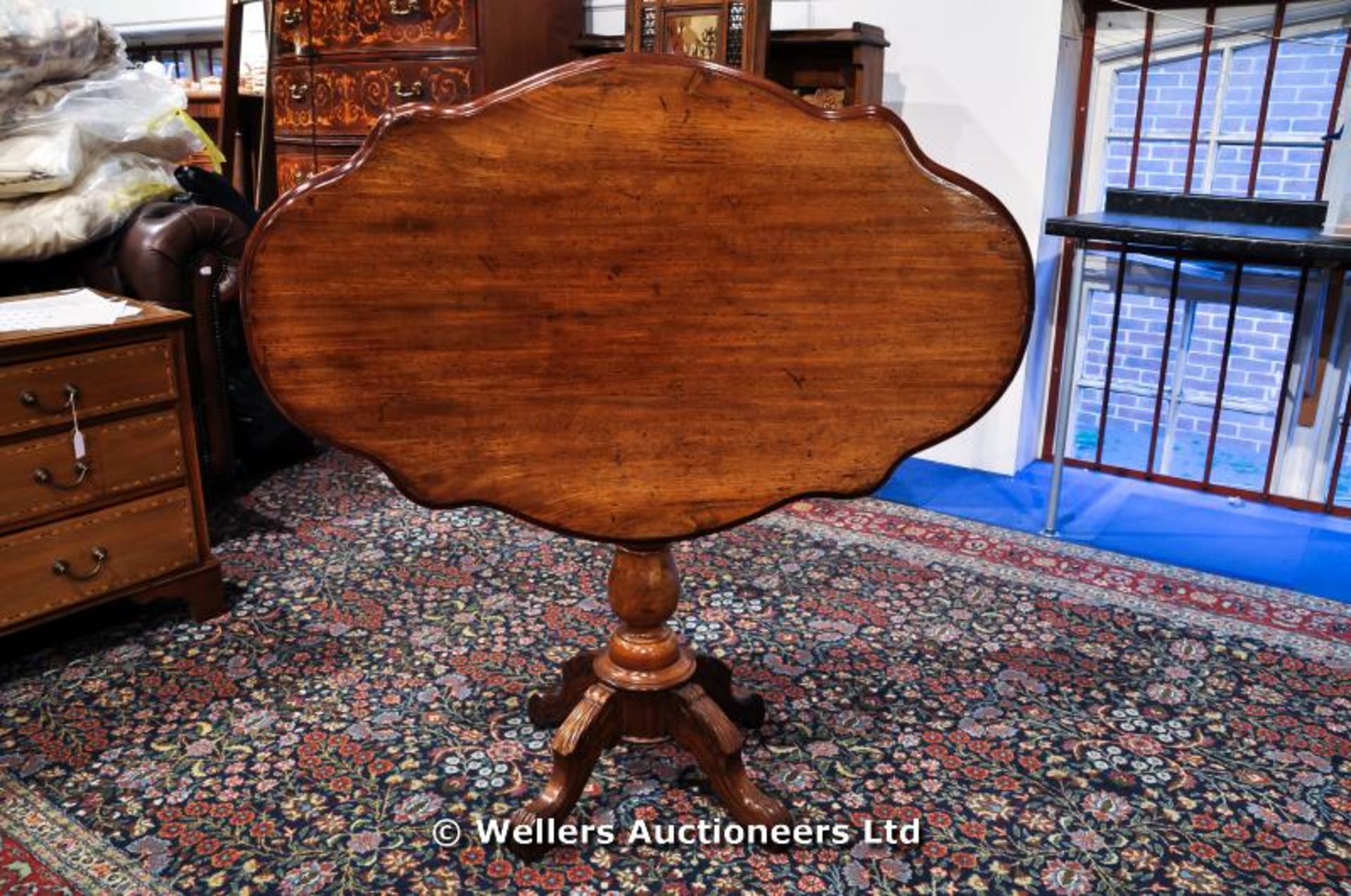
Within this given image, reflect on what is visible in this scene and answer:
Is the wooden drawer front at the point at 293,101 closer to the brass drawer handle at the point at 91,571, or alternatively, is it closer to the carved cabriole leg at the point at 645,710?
the brass drawer handle at the point at 91,571

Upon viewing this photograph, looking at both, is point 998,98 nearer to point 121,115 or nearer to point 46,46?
point 121,115

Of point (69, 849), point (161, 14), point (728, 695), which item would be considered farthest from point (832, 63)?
point (161, 14)

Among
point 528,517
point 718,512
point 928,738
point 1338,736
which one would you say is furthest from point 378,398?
point 1338,736

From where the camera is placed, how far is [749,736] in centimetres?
199

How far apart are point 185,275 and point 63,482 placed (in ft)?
2.76

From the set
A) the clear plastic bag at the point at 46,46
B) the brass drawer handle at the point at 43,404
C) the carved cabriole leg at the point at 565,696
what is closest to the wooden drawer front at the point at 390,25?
the clear plastic bag at the point at 46,46

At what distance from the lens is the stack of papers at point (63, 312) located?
218cm

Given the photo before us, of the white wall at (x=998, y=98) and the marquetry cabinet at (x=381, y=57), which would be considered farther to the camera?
the marquetry cabinet at (x=381, y=57)

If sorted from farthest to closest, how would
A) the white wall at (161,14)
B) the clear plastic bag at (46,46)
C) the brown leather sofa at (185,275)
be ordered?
1. the white wall at (161,14)
2. the brown leather sofa at (185,275)
3. the clear plastic bag at (46,46)

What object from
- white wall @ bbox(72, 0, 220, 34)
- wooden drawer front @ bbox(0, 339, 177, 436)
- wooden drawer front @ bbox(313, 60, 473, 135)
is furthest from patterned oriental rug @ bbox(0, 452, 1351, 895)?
white wall @ bbox(72, 0, 220, 34)

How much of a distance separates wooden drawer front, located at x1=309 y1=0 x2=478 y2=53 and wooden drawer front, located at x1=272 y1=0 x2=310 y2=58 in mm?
30

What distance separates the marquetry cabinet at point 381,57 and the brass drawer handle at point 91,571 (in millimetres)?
1560

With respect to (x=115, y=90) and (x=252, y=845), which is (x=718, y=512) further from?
(x=115, y=90)

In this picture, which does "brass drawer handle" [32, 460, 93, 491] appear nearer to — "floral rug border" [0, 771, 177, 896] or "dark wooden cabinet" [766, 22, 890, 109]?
"floral rug border" [0, 771, 177, 896]
